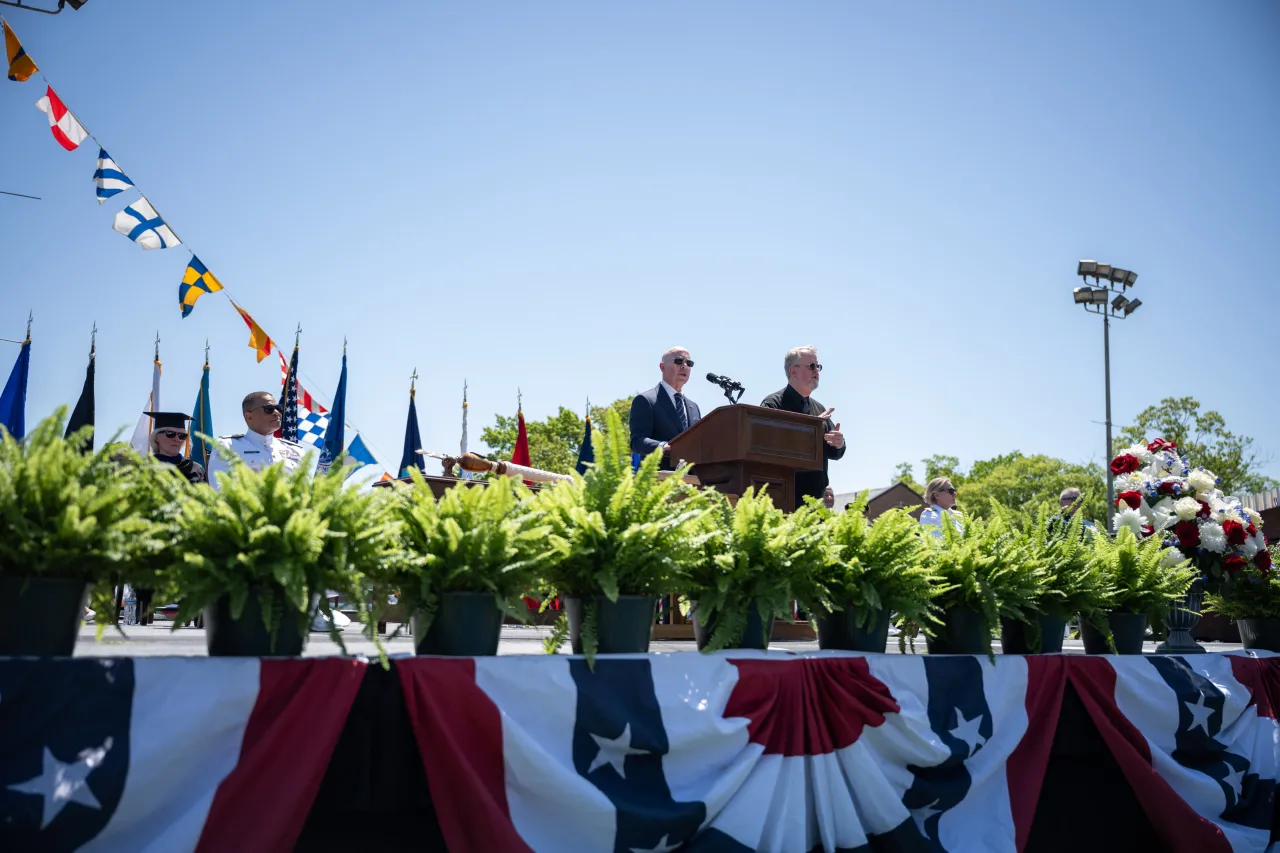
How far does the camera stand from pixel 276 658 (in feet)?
7.50

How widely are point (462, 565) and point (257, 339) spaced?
1064cm

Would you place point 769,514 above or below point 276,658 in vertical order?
above

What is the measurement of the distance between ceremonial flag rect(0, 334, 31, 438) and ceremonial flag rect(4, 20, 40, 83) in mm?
6485

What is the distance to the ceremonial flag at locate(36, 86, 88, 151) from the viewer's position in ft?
31.9

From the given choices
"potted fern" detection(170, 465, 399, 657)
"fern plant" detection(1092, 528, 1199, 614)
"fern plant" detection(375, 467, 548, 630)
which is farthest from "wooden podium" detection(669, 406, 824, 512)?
"potted fern" detection(170, 465, 399, 657)

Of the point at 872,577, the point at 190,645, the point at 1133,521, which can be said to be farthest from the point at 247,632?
the point at 1133,521

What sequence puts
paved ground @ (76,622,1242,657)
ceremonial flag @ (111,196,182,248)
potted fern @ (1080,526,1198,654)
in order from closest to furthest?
paved ground @ (76,622,1242,657)
potted fern @ (1080,526,1198,654)
ceremonial flag @ (111,196,182,248)

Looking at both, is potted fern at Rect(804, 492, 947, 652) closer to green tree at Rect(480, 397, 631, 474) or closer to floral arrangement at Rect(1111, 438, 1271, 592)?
floral arrangement at Rect(1111, 438, 1271, 592)

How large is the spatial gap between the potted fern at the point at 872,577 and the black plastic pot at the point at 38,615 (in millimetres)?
2183

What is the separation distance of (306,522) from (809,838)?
6.01 ft

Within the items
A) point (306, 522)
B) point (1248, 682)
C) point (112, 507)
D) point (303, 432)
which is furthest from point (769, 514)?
point (303, 432)

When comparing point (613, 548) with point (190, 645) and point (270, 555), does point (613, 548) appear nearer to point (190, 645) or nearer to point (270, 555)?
point (270, 555)

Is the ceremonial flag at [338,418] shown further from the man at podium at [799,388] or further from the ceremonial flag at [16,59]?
the man at podium at [799,388]

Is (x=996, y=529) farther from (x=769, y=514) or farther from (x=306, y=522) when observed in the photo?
(x=306, y=522)
